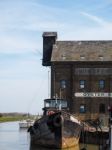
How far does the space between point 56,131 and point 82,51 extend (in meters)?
25.6

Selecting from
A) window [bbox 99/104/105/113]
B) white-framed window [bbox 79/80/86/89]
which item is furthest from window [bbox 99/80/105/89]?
window [bbox 99/104/105/113]

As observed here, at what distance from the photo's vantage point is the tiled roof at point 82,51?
6869 cm

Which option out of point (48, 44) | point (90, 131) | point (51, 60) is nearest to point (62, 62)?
point (51, 60)

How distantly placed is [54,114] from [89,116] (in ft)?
66.4

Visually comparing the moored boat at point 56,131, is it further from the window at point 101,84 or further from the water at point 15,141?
the window at point 101,84

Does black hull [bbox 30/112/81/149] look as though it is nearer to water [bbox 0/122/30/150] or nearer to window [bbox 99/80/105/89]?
water [bbox 0/122/30/150]

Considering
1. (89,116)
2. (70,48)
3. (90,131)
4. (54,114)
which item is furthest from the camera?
(70,48)

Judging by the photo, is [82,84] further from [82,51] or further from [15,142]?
[15,142]

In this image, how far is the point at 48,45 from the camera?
73.2 m

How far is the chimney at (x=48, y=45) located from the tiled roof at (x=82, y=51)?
1.19 meters

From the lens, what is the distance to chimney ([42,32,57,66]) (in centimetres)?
7300

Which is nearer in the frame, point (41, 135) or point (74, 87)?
point (41, 135)

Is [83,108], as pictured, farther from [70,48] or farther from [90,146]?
[90,146]

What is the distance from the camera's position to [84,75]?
222 feet
